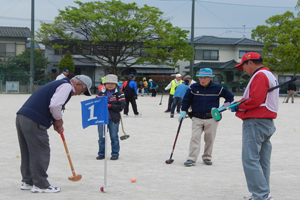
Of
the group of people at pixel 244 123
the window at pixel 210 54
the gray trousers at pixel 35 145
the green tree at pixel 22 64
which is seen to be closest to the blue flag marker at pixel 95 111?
the group of people at pixel 244 123

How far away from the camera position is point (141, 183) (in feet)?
19.8

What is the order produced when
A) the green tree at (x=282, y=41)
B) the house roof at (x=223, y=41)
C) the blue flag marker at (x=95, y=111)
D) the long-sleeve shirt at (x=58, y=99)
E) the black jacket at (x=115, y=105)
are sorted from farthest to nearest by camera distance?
the house roof at (x=223, y=41) < the green tree at (x=282, y=41) < the black jacket at (x=115, y=105) < the blue flag marker at (x=95, y=111) < the long-sleeve shirt at (x=58, y=99)

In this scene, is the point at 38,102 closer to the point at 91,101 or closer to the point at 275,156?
the point at 91,101

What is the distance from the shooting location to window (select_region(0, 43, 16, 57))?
49.5 meters

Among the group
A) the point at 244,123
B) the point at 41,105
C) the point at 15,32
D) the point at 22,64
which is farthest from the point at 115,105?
the point at 15,32

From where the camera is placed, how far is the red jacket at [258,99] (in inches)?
186

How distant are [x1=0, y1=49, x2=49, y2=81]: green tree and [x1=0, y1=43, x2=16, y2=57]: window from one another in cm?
195

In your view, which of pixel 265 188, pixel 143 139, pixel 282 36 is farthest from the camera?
pixel 282 36

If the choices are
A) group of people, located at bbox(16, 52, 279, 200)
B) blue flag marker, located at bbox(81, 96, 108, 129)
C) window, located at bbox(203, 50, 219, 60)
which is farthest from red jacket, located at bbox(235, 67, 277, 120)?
window, located at bbox(203, 50, 219, 60)

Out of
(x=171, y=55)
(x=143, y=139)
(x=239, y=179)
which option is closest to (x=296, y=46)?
(x=171, y=55)

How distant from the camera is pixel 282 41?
150 feet

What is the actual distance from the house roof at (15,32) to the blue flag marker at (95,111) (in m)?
46.4

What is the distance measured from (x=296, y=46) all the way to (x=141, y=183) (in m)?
43.9

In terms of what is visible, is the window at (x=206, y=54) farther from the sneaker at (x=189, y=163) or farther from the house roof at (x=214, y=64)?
the sneaker at (x=189, y=163)
